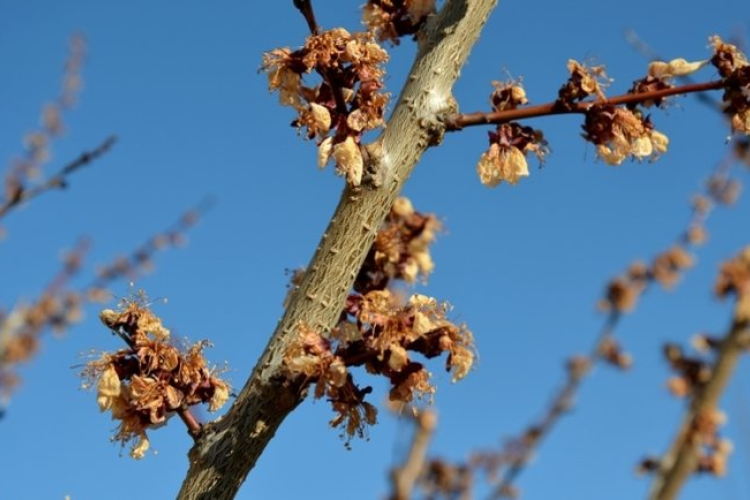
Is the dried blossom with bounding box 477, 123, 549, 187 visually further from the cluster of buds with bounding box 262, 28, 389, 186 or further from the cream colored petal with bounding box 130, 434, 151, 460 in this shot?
the cream colored petal with bounding box 130, 434, 151, 460

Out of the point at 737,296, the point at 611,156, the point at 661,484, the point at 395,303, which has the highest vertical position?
the point at 611,156

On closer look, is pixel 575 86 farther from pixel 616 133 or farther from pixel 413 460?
pixel 413 460

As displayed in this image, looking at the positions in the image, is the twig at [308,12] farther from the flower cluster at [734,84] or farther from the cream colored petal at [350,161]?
the flower cluster at [734,84]

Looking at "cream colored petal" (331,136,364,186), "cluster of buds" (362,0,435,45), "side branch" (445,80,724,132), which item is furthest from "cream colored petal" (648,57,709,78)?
"cream colored petal" (331,136,364,186)

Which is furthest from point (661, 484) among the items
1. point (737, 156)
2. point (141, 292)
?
point (141, 292)

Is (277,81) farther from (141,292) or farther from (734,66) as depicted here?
(734,66)

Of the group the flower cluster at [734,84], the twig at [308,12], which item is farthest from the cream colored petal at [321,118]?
the flower cluster at [734,84]
